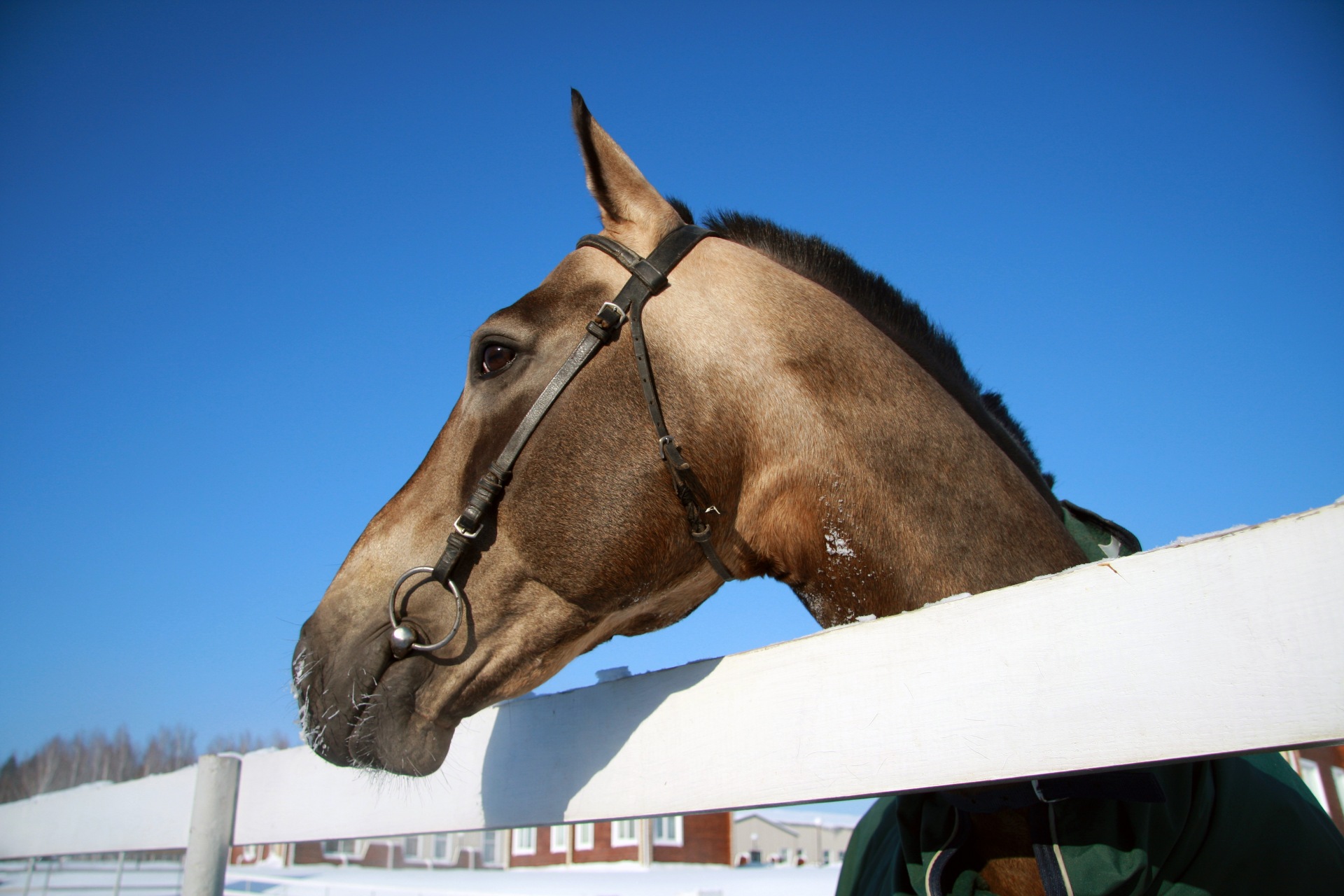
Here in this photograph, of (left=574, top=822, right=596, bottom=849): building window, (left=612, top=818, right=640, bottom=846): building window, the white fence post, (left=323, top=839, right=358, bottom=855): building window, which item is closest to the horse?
the white fence post

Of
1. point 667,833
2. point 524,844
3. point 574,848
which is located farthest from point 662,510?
point 524,844

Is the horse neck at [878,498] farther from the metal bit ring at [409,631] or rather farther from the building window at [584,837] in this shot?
the building window at [584,837]

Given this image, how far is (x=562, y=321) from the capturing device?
2.03 m

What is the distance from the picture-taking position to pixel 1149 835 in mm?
1456

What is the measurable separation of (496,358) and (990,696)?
4.77ft

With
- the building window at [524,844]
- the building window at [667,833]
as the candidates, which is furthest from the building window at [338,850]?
the building window at [667,833]

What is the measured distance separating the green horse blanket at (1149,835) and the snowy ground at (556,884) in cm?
487

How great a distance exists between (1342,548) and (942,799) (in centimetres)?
105

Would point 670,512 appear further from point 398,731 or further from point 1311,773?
point 1311,773

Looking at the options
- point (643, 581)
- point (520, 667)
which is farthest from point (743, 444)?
point (520, 667)

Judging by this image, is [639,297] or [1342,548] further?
[639,297]

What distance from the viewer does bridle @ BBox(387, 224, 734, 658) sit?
179 centimetres

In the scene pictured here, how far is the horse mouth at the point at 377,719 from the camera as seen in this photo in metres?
1.76

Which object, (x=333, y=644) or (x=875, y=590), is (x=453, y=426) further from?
(x=875, y=590)
